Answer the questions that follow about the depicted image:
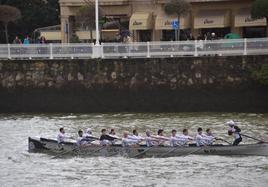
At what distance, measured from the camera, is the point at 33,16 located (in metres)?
71.3

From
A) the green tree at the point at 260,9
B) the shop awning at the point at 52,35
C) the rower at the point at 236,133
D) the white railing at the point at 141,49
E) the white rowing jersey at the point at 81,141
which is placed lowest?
the white rowing jersey at the point at 81,141

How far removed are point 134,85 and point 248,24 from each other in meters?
13.4

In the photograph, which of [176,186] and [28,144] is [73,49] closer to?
[28,144]

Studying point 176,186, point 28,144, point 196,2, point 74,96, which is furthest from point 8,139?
point 196,2

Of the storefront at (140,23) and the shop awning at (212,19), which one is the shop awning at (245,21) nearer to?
the shop awning at (212,19)

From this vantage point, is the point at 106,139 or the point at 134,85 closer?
the point at 106,139

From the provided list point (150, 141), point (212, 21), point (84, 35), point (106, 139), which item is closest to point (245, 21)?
point (212, 21)

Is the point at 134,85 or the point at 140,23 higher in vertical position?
the point at 140,23

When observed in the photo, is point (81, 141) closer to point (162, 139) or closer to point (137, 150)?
point (137, 150)

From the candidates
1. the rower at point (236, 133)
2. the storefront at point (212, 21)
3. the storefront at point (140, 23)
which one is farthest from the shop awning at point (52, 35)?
the rower at point (236, 133)

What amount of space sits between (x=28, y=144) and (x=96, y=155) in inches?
136

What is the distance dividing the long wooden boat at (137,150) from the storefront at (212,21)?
23.6m

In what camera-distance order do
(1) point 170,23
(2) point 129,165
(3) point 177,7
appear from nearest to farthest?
(2) point 129,165, (3) point 177,7, (1) point 170,23

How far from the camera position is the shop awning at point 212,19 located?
59.4 meters
